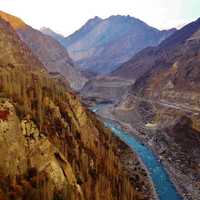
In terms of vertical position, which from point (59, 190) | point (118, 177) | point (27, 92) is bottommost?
point (118, 177)

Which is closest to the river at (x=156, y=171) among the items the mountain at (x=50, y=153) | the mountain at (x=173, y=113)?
the mountain at (x=173, y=113)

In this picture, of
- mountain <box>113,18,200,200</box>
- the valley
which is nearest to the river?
the valley

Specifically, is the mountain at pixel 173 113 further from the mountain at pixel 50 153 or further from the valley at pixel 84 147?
the mountain at pixel 50 153

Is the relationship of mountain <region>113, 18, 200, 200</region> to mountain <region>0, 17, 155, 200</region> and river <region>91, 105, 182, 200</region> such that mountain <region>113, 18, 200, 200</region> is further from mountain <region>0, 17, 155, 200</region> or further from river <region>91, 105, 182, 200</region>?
mountain <region>0, 17, 155, 200</region>

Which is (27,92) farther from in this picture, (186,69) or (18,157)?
(186,69)

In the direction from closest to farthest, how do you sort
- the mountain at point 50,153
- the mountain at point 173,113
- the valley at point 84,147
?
1. the mountain at point 50,153
2. the valley at point 84,147
3. the mountain at point 173,113

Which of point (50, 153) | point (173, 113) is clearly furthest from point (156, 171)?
point (173, 113)

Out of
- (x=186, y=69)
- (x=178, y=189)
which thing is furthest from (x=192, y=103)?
(x=178, y=189)
